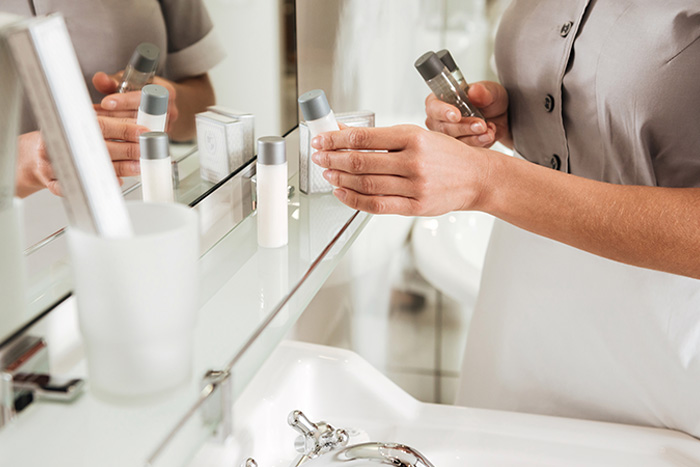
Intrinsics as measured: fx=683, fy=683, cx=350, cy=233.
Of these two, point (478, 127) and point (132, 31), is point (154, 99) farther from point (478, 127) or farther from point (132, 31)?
point (478, 127)

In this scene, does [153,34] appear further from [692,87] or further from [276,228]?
[692,87]

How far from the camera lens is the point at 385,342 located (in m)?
1.61

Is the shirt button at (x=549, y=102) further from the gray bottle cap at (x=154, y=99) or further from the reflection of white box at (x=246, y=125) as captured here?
the gray bottle cap at (x=154, y=99)

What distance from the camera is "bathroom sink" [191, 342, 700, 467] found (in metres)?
0.64

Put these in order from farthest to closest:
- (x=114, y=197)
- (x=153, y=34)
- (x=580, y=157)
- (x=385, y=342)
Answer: (x=385, y=342) → (x=580, y=157) → (x=153, y=34) → (x=114, y=197)

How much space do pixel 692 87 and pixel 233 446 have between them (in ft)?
1.77

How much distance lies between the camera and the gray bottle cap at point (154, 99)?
55 centimetres

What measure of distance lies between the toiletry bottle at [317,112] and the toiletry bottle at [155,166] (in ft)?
0.39

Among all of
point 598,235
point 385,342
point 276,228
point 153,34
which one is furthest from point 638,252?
point 385,342

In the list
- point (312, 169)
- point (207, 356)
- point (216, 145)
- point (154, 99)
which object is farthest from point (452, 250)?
point (207, 356)

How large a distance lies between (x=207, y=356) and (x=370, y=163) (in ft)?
0.76

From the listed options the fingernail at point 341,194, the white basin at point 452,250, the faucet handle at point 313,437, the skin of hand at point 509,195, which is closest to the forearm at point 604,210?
the skin of hand at point 509,195

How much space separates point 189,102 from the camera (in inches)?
25.4

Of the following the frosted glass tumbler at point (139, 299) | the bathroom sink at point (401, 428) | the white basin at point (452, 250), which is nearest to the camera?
the frosted glass tumbler at point (139, 299)
